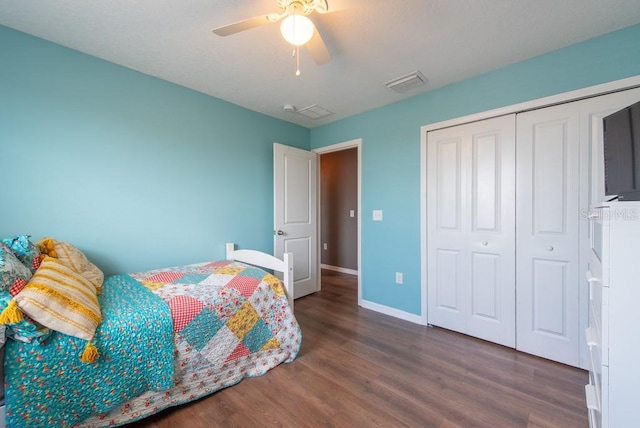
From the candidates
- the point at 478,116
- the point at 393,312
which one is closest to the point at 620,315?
the point at 478,116

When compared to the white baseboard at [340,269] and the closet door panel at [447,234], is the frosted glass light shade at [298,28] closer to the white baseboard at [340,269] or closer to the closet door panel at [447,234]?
the closet door panel at [447,234]

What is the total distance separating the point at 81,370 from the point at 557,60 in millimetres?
3510

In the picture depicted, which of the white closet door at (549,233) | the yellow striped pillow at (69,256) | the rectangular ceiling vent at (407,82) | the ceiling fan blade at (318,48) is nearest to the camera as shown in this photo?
the ceiling fan blade at (318,48)

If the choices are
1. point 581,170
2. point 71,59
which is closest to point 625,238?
point 581,170

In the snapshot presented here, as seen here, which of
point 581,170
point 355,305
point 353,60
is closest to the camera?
point 581,170

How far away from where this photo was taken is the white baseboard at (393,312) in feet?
8.66

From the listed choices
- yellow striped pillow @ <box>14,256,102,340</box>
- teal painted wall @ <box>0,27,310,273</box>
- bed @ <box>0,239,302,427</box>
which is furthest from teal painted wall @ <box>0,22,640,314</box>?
yellow striped pillow @ <box>14,256,102,340</box>

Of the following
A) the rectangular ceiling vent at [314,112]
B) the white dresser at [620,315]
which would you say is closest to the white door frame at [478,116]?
the rectangular ceiling vent at [314,112]

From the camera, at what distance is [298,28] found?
129 centimetres

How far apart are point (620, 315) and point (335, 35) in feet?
6.52

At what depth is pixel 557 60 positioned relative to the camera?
1879mm

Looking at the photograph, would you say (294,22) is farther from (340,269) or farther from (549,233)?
(340,269)

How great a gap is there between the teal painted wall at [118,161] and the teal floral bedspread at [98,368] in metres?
0.81

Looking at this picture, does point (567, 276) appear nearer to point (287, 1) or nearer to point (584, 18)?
point (584, 18)
